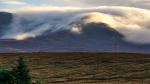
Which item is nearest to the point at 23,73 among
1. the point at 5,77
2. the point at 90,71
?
the point at 5,77

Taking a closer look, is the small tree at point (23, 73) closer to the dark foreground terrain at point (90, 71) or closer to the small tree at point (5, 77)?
the small tree at point (5, 77)

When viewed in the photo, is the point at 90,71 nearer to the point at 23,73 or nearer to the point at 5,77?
the point at 5,77

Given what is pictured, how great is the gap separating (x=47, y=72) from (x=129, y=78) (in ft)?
77.0

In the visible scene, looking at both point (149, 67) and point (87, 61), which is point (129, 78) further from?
point (87, 61)

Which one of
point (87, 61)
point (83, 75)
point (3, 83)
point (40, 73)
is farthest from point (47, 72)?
point (3, 83)

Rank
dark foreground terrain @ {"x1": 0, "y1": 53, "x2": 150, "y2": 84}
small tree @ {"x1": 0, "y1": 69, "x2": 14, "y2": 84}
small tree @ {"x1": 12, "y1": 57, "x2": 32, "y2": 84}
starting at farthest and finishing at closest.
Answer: dark foreground terrain @ {"x1": 0, "y1": 53, "x2": 150, "y2": 84}
small tree @ {"x1": 0, "y1": 69, "x2": 14, "y2": 84}
small tree @ {"x1": 12, "y1": 57, "x2": 32, "y2": 84}

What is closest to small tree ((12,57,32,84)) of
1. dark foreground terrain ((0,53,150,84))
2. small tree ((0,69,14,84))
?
small tree ((0,69,14,84))

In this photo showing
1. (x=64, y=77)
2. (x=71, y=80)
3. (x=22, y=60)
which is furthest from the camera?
(x=64, y=77)

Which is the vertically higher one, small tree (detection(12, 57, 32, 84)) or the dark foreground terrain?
small tree (detection(12, 57, 32, 84))

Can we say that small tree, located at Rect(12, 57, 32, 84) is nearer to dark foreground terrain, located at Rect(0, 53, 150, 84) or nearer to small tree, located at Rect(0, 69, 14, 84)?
small tree, located at Rect(0, 69, 14, 84)

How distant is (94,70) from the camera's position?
116125 millimetres

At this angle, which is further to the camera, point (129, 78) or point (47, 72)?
point (47, 72)

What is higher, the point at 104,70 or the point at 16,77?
the point at 16,77

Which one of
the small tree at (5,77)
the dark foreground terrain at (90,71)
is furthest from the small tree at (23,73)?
the dark foreground terrain at (90,71)
